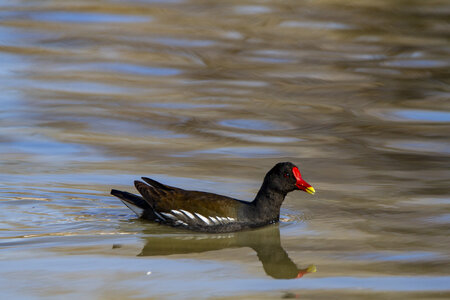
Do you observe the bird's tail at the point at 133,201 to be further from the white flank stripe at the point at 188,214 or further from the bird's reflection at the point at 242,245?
the bird's reflection at the point at 242,245

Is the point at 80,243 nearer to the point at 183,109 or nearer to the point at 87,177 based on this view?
the point at 87,177

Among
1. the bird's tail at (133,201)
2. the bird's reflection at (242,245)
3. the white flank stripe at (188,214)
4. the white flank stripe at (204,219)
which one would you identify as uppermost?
the bird's tail at (133,201)

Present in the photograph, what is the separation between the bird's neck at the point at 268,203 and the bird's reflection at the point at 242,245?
108 millimetres

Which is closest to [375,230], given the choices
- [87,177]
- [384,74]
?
[87,177]

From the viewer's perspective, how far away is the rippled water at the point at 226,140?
6523mm

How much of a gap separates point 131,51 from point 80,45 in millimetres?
992

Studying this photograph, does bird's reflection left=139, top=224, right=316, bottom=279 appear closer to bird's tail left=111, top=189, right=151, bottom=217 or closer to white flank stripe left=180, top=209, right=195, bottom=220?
white flank stripe left=180, top=209, right=195, bottom=220

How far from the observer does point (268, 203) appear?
7770 mm

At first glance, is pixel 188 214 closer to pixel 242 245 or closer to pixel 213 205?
pixel 213 205

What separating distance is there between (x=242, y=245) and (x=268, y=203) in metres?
0.56

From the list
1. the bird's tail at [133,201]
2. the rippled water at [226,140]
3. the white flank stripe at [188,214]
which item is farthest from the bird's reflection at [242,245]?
the bird's tail at [133,201]

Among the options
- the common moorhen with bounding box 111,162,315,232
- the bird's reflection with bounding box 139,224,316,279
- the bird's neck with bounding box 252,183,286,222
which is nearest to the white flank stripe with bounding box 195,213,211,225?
the common moorhen with bounding box 111,162,315,232

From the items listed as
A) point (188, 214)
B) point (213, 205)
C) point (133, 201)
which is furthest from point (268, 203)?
point (133, 201)

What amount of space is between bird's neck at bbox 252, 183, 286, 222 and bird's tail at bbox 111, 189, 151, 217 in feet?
2.95
